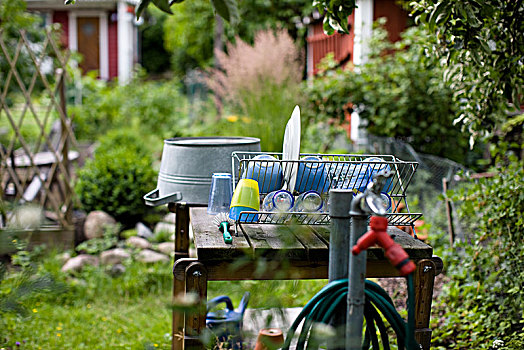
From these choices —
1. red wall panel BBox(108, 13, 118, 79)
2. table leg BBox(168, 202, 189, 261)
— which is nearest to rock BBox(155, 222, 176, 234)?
table leg BBox(168, 202, 189, 261)

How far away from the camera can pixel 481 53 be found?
270cm

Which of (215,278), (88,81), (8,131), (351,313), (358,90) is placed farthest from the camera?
(88,81)

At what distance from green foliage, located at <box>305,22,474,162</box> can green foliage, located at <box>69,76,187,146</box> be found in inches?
136

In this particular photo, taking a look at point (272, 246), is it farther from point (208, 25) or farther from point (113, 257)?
point (208, 25)

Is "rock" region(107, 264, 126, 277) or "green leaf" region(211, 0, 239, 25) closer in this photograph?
"green leaf" region(211, 0, 239, 25)

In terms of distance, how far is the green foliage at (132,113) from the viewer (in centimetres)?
861

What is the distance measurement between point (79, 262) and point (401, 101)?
3.15 meters

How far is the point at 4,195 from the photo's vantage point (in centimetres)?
475

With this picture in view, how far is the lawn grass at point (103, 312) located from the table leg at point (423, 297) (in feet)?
3.08

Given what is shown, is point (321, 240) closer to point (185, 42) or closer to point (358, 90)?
point (358, 90)

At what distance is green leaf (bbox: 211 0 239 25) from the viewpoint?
3.83ft

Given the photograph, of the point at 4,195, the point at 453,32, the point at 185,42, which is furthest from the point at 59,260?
the point at 185,42

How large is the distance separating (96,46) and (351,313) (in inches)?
615

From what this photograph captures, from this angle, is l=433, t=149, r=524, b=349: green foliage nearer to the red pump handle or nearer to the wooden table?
the wooden table
